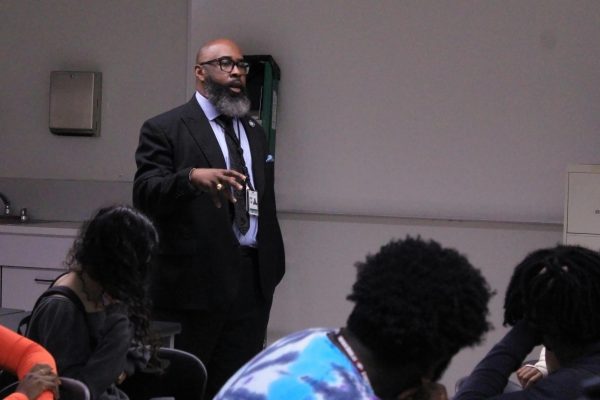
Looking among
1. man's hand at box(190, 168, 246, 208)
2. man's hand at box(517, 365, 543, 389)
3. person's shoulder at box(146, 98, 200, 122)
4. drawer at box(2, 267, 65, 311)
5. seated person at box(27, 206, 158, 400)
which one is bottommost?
drawer at box(2, 267, 65, 311)

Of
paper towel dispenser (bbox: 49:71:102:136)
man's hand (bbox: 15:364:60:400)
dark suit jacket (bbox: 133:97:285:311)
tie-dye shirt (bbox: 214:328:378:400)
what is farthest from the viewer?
paper towel dispenser (bbox: 49:71:102:136)

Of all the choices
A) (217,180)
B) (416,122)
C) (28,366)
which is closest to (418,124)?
(416,122)

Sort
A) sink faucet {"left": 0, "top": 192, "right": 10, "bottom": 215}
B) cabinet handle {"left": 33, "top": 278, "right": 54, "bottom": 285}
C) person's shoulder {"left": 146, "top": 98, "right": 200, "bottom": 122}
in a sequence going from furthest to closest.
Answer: sink faucet {"left": 0, "top": 192, "right": 10, "bottom": 215} → cabinet handle {"left": 33, "top": 278, "right": 54, "bottom": 285} → person's shoulder {"left": 146, "top": 98, "right": 200, "bottom": 122}

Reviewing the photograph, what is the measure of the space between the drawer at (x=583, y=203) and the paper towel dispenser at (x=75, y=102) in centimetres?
285

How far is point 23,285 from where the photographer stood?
4.53m

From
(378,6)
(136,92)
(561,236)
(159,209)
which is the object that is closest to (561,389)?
(159,209)

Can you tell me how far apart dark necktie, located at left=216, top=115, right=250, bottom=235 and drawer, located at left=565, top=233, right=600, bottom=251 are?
143cm

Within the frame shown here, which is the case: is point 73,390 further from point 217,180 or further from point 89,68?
point 89,68

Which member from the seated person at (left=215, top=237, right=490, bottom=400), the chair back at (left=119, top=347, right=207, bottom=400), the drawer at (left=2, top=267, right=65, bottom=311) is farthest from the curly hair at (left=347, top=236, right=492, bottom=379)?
the drawer at (left=2, top=267, right=65, bottom=311)

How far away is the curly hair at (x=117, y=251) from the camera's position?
2084 millimetres

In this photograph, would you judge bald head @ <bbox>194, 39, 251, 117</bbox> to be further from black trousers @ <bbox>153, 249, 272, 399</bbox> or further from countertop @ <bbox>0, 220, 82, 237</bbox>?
countertop @ <bbox>0, 220, 82, 237</bbox>

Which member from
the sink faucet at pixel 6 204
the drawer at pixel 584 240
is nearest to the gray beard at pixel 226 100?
the drawer at pixel 584 240

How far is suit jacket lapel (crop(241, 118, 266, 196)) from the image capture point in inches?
120

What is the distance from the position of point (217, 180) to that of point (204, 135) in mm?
489
